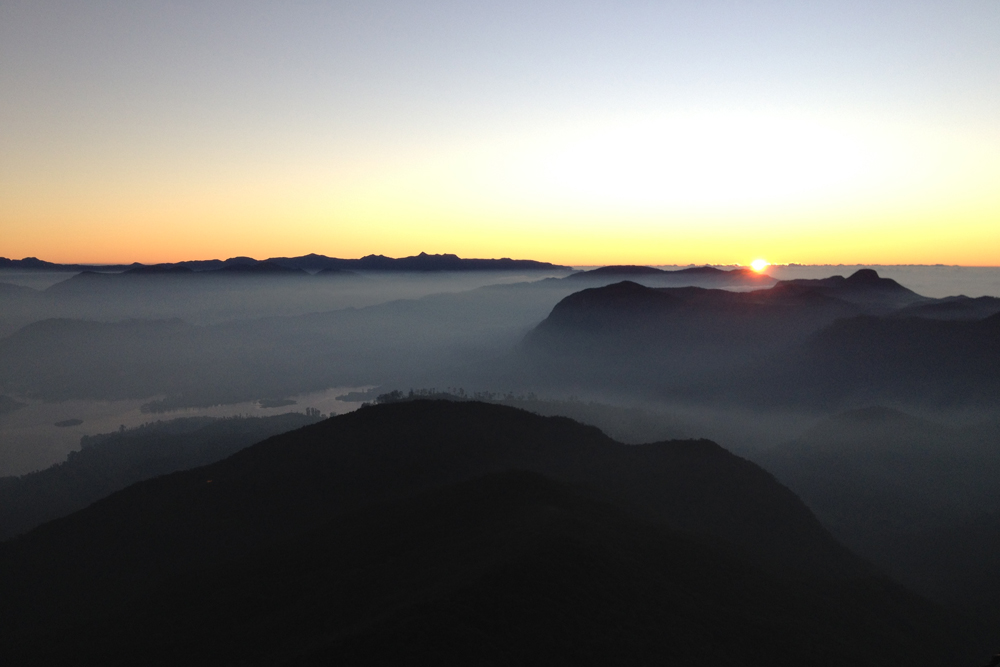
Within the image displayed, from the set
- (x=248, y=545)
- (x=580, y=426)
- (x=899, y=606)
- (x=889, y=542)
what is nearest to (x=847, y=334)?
(x=889, y=542)

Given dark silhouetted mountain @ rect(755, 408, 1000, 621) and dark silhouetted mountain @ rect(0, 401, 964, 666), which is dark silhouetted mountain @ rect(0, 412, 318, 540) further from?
dark silhouetted mountain @ rect(755, 408, 1000, 621)

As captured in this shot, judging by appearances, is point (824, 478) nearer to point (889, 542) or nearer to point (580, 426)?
point (889, 542)

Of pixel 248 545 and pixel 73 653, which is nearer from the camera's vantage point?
pixel 73 653

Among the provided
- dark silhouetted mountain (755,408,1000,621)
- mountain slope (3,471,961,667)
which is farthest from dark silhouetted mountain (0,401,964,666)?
dark silhouetted mountain (755,408,1000,621)

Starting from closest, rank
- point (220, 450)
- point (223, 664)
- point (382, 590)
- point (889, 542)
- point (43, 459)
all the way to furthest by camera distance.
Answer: point (223, 664) → point (382, 590) → point (889, 542) → point (220, 450) → point (43, 459)

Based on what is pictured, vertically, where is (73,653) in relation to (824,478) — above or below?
above

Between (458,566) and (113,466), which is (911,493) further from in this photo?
(113,466)

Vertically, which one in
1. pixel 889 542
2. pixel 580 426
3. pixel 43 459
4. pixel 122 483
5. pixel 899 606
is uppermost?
pixel 580 426

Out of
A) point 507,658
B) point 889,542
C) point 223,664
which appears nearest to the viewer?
point 507,658
